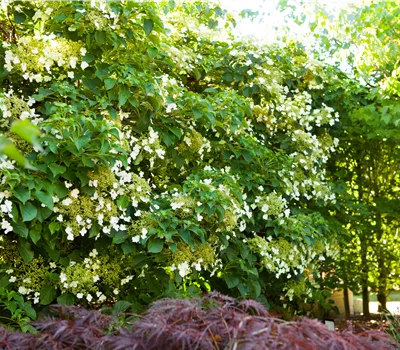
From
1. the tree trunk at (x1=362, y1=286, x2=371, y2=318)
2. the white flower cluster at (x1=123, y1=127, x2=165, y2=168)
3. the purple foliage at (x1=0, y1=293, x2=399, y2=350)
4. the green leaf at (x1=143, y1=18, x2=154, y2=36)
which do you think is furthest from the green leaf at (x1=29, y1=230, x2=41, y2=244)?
the tree trunk at (x1=362, y1=286, x2=371, y2=318)

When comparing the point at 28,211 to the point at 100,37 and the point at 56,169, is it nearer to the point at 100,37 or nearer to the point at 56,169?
the point at 56,169

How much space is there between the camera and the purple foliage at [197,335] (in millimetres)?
1448

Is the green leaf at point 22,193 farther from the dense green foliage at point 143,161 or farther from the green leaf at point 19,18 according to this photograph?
the green leaf at point 19,18

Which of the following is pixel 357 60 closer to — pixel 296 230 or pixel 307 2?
pixel 307 2

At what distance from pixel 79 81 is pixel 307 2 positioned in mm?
2521

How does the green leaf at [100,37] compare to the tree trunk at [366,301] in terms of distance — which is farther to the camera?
the tree trunk at [366,301]

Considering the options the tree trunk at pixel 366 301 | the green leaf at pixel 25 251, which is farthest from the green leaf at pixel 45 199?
the tree trunk at pixel 366 301

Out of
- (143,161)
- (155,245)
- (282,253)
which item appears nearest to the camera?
(155,245)

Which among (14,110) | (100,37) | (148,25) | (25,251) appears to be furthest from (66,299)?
(148,25)

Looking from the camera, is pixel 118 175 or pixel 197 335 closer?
pixel 197 335

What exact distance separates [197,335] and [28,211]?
5.18 ft

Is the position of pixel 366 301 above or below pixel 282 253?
below

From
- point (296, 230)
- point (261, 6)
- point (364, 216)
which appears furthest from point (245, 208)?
point (261, 6)

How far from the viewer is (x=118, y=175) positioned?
318 centimetres
